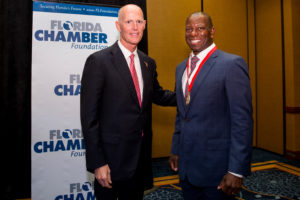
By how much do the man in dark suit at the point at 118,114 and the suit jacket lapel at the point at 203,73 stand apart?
0.37 meters

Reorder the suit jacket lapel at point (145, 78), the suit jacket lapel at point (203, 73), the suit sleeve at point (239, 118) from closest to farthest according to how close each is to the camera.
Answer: the suit sleeve at point (239, 118) → the suit jacket lapel at point (203, 73) → the suit jacket lapel at point (145, 78)

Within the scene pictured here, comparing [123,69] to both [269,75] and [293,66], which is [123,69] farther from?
[269,75]

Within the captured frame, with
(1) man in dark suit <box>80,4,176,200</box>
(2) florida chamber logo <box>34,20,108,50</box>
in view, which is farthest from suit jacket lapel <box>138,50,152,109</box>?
(2) florida chamber logo <box>34,20,108,50</box>

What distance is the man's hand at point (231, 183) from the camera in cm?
125

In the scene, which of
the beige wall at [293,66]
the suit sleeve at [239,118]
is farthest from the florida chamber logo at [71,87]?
the beige wall at [293,66]

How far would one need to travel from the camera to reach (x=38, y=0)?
2.43 meters

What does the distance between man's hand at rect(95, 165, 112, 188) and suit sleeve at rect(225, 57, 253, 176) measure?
2.44 feet

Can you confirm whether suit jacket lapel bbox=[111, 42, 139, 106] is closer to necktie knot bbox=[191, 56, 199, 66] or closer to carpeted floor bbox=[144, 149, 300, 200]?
necktie knot bbox=[191, 56, 199, 66]

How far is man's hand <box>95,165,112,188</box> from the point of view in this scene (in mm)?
1409

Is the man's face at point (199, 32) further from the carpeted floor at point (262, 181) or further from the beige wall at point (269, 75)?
the beige wall at point (269, 75)

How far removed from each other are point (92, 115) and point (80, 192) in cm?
147
